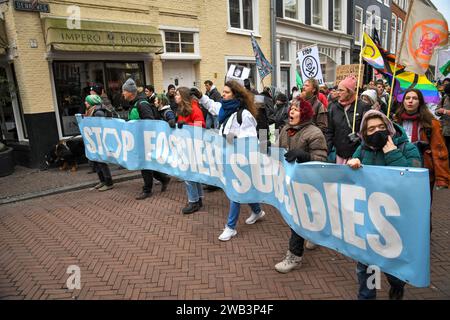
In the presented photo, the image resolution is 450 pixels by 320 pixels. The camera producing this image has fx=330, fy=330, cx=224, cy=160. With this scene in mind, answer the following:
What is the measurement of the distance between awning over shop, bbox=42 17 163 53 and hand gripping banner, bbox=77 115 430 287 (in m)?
4.81

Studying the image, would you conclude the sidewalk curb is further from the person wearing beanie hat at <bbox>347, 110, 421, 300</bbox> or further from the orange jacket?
the orange jacket

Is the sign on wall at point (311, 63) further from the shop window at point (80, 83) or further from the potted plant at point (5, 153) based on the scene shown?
the potted plant at point (5, 153)

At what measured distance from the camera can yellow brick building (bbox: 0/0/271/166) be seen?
811cm

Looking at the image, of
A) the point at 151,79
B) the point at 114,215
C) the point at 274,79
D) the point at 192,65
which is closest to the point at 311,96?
the point at 114,215

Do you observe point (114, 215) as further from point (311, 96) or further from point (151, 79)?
point (151, 79)

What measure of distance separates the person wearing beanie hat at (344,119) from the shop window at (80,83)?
24.2ft

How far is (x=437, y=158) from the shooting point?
3506mm

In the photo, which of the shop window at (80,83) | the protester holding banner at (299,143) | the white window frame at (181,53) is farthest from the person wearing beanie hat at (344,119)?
the white window frame at (181,53)

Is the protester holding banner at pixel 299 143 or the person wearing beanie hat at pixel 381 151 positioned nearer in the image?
the person wearing beanie hat at pixel 381 151

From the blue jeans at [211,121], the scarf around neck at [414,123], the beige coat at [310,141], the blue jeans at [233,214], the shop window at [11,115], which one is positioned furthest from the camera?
the shop window at [11,115]

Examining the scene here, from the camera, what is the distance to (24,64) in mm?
8062

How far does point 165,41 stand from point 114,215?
7364 mm

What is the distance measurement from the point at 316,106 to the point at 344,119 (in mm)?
635

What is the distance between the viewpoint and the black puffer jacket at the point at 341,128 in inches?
166
